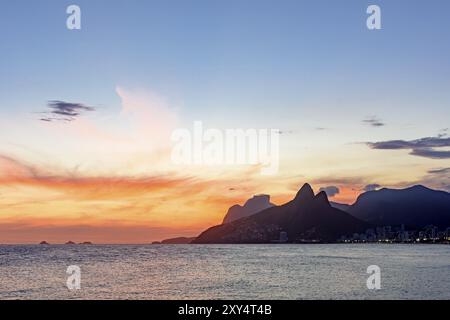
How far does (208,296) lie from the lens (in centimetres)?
→ 5691

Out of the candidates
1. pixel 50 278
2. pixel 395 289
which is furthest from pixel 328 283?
pixel 50 278
